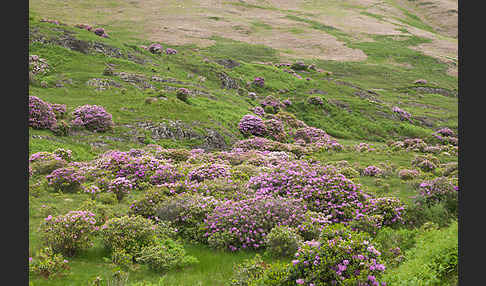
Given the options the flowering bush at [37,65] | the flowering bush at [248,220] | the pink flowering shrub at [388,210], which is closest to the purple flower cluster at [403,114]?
the pink flowering shrub at [388,210]

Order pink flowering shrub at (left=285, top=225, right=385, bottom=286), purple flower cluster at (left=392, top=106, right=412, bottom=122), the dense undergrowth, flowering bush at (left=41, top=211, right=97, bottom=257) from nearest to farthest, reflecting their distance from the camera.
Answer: pink flowering shrub at (left=285, top=225, right=385, bottom=286)
the dense undergrowth
flowering bush at (left=41, top=211, right=97, bottom=257)
purple flower cluster at (left=392, top=106, right=412, bottom=122)

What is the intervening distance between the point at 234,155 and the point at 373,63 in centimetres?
8259

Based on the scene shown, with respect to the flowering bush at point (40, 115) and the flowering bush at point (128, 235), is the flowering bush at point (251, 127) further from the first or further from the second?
the flowering bush at point (128, 235)

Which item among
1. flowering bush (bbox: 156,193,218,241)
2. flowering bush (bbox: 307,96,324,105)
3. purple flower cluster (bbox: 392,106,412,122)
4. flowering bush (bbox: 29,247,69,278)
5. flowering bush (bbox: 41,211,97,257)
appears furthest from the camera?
purple flower cluster (bbox: 392,106,412,122)

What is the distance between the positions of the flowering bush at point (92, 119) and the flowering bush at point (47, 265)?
21580mm

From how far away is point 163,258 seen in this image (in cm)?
917

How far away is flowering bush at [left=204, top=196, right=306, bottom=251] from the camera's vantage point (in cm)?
1079

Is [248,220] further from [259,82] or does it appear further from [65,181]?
[259,82]

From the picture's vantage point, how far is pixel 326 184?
14.5 meters

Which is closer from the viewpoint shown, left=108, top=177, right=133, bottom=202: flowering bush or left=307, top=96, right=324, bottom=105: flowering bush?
left=108, top=177, right=133, bottom=202: flowering bush

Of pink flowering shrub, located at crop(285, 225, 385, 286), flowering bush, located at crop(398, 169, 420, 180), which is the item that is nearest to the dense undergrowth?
pink flowering shrub, located at crop(285, 225, 385, 286)

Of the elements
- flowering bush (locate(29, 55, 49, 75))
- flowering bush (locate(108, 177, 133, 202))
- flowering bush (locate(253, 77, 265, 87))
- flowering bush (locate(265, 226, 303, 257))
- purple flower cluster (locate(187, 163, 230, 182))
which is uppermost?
flowering bush (locate(29, 55, 49, 75))

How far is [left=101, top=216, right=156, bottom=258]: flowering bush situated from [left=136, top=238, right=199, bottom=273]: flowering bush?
0.34m

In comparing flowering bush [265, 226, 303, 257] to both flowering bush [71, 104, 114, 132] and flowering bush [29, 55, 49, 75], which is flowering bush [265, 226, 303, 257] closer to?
flowering bush [71, 104, 114, 132]
